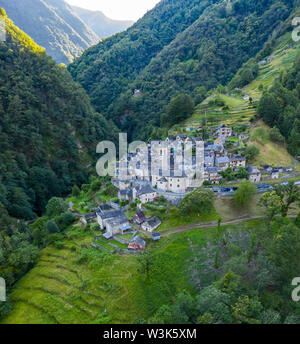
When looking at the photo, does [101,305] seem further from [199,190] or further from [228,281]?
[199,190]

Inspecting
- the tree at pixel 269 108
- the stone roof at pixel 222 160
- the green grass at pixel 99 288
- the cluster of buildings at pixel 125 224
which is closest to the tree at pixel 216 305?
the green grass at pixel 99 288

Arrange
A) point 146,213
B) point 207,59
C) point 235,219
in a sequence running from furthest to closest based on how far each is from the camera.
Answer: point 207,59 < point 146,213 < point 235,219

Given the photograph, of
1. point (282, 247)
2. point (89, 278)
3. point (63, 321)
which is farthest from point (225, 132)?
point (63, 321)

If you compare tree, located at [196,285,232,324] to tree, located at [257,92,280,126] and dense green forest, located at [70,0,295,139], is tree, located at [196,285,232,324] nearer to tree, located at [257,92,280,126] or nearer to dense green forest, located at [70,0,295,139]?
tree, located at [257,92,280,126]

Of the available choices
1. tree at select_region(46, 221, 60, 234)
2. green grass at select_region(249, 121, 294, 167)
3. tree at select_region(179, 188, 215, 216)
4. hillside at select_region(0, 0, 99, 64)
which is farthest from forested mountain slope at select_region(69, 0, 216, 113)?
tree at select_region(179, 188, 215, 216)

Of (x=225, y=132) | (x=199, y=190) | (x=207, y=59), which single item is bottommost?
(x=199, y=190)
